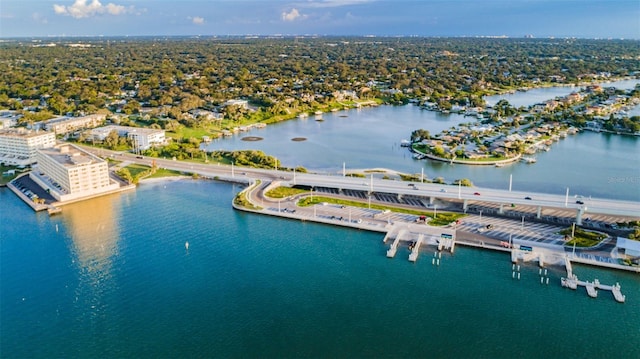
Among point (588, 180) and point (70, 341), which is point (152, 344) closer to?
point (70, 341)

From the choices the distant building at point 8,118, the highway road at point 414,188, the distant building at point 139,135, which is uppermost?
the distant building at point 8,118

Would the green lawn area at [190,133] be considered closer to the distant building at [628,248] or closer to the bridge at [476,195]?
the bridge at [476,195]

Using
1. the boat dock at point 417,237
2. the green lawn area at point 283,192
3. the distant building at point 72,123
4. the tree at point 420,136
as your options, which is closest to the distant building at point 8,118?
the distant building at point 72,123

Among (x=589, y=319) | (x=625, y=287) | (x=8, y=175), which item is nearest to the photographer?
(x=589, y=319)

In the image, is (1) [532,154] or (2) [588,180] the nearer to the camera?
(2) [588,180]

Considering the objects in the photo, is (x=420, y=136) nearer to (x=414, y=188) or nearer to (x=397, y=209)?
(x=414, y=188)

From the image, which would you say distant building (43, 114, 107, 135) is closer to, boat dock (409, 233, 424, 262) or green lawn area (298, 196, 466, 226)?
green lawn area (298, 196, 466, 226)

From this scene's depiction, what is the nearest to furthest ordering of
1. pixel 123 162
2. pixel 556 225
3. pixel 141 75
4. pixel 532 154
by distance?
→ pixel 556 225, pixel 123 162, pixel 532 154, pixel 141 75

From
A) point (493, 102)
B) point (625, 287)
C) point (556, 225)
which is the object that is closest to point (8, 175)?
point (556, 225)
